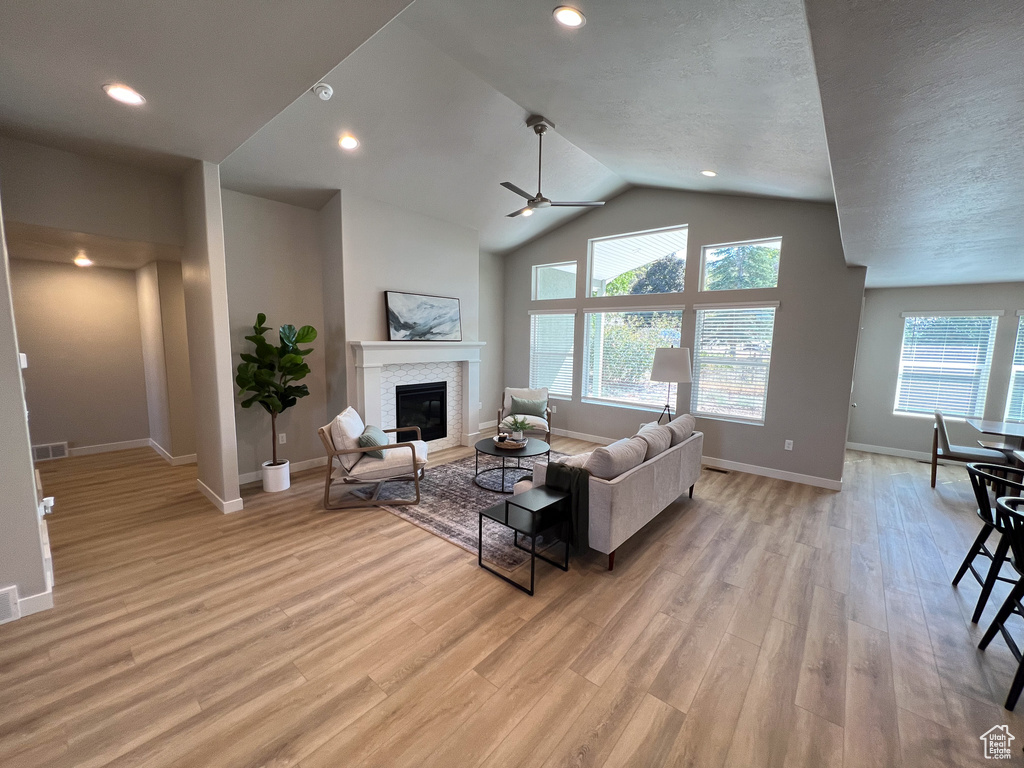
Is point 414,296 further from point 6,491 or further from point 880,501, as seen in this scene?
point 880,501

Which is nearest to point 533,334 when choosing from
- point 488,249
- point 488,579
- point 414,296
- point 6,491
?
point 488,249

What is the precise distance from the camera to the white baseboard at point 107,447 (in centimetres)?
519

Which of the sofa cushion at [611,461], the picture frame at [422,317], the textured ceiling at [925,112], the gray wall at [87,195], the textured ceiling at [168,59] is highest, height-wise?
the textured ceiling at [168,59]

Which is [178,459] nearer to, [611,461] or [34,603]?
[34,603]

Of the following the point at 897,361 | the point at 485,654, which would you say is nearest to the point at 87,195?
the point at 485,654

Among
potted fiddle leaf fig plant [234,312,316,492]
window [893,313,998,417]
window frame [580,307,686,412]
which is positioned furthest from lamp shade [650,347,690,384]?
window [893,313,998,417]

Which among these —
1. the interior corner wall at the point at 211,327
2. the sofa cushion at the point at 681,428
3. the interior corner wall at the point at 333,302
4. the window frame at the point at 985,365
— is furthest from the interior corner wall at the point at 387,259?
the window frame at the point at 985,365

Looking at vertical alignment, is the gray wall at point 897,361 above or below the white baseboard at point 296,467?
above

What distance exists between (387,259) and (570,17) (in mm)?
3166

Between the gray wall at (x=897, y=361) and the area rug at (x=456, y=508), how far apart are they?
5255 mm

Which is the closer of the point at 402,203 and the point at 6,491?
the point at 6,491

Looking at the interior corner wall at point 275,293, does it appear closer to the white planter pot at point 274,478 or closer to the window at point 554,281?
the white planter pot at point 274,478

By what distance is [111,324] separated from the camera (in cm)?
531

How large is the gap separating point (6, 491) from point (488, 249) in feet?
18.9
